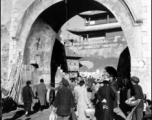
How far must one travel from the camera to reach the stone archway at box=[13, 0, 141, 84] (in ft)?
26.0

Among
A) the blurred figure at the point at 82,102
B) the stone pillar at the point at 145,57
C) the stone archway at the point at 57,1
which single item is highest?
the stone archway at the point at 57,1

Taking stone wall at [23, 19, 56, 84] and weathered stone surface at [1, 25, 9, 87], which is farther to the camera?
weathered stone surface at [1, 25, 9, 87]

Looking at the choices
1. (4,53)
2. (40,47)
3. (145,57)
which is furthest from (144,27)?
(4,53)

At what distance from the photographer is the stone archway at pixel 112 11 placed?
312 inches

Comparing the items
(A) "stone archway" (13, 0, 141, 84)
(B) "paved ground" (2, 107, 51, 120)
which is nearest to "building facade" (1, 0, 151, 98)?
(A) "stone archway" (13, 0, 141, 84)

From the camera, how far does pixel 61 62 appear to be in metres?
13.6

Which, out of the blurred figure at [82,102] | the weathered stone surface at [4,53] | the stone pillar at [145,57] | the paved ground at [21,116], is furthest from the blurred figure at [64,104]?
the weathered stone surface at [4,53]

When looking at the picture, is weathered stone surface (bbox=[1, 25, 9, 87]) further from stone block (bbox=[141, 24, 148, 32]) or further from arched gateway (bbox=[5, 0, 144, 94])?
stone block (bbox=[141, 24, 148, 32])

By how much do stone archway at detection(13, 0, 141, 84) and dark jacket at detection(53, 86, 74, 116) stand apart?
3415 millimetres

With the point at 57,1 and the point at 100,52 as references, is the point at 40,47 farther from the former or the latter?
the point at 100,52

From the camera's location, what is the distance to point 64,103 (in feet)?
17.2

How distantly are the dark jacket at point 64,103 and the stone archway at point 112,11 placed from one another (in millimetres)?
3415

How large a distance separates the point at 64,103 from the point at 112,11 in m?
4.40

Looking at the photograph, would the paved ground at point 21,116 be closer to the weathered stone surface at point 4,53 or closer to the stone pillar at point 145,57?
the weathered stone surface at point 4,53
